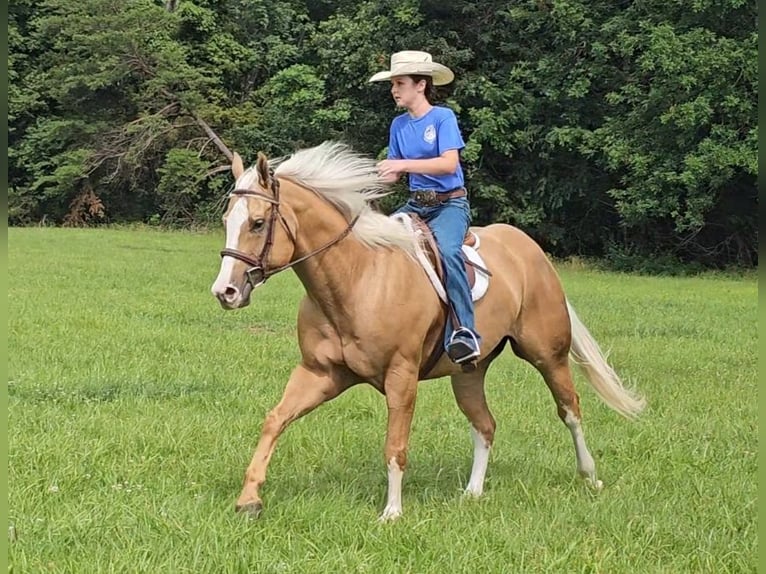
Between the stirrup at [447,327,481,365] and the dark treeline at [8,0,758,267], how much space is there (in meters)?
18.0

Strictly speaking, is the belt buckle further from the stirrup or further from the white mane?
the stirrup

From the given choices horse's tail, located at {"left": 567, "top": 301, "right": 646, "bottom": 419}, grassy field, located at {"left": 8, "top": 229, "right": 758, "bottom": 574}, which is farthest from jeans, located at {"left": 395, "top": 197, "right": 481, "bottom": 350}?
horse's tail, located at {"left": 567, "top": 301, "right": 646, "bottom": 419}

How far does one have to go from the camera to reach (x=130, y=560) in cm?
431

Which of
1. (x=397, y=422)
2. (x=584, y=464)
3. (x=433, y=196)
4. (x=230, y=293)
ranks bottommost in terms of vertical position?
(x=584, y=464)

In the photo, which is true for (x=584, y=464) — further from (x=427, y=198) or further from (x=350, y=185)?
(x=350, y=185)

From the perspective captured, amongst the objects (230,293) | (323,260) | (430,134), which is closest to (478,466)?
(323,260)

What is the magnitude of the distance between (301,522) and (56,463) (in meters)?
1.82

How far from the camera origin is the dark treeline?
91.4 feet

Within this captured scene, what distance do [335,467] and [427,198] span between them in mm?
1933

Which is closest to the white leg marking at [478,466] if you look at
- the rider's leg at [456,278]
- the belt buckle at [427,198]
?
the rider's leg at [456,278]

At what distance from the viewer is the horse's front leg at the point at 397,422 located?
207 inches

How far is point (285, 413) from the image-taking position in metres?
5.18

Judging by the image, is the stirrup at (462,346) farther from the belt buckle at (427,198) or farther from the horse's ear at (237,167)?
the horse's ear at (237,167)

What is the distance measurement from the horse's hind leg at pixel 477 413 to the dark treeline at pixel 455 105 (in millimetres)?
17329
